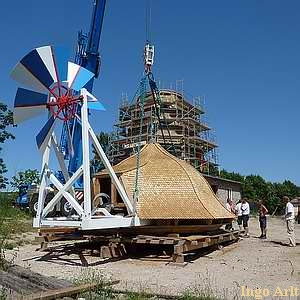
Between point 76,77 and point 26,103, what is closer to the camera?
point 76,77

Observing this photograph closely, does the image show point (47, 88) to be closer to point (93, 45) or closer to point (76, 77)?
point (76, 77)

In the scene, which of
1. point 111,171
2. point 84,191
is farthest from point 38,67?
point 84,191

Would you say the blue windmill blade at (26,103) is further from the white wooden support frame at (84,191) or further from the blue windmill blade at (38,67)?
the white wooden support frame at (84,191)

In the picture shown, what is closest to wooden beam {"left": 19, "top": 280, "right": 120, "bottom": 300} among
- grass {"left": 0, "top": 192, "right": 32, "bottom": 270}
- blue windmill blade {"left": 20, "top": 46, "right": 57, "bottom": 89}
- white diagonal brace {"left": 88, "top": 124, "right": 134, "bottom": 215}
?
grass {"left": 0, "top": 192, "right": 32, "bottom": 270}

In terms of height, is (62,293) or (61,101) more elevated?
(61,101)

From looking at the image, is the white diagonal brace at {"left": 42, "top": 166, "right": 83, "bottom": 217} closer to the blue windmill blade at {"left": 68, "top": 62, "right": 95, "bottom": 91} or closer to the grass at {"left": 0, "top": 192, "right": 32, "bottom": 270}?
the grass at {"left": 0, "top": 192, "right": 32, "bottom": 270}

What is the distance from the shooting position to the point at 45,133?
47.4 feet

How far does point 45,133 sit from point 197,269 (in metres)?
6.24

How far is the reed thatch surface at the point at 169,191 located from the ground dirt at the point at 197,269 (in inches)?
58.5

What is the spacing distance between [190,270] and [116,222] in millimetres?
2632

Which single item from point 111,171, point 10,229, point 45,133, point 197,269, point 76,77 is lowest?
point 197,269

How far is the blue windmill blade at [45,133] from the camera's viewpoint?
47.0 ft

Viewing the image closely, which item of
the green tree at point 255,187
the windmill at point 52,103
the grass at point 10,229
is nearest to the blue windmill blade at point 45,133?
the windmill at point 52,103

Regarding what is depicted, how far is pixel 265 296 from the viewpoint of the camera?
8.65 m
